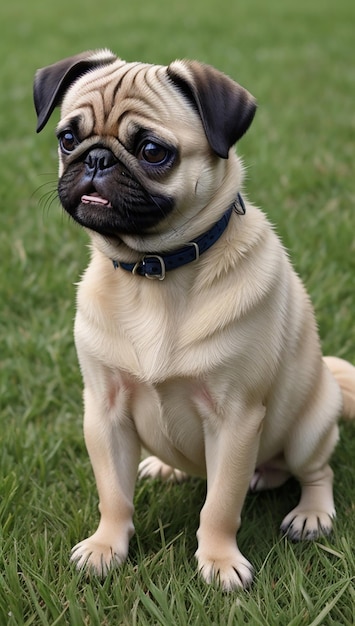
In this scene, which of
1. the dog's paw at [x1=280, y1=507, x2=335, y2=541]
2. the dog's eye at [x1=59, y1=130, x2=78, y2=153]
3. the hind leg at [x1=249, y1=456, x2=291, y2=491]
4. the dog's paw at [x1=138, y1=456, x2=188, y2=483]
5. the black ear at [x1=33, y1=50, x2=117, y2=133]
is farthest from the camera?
the dog's paw at [x1=138, y1=456, x2=188, y2=483]

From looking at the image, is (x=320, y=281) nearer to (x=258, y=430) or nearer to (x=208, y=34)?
(x=258, y=430)

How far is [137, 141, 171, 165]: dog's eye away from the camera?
233 cm

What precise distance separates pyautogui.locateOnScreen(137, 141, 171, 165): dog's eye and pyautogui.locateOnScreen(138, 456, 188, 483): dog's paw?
1327 millimetres

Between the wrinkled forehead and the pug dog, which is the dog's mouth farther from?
the wrinkled forehead

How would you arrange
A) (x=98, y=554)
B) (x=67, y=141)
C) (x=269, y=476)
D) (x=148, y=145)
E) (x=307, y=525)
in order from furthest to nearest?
(x=269, y=476), (x=307, y=525), (x=98, y=554), (x=67, y=141), (x=148, y=145)

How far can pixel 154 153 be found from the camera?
2.34m

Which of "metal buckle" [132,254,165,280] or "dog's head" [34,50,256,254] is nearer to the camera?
"dog's head" [34,50,256,254]

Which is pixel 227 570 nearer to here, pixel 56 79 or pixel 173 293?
pixel 173 293

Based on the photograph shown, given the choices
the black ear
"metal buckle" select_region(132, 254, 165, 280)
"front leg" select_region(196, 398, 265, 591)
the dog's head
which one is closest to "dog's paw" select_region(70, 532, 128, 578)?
"front leg" select_region(196, 398, 265, 591)

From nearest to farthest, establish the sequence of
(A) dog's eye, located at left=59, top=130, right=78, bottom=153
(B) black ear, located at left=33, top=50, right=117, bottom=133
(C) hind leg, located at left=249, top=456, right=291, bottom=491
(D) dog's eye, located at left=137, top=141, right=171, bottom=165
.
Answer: (D) dog's eye, located at left=137, top=141, right=171, bottom=165 → (A) dog's eye, located at left=59, top=130, right=78, bottom=153 → (B) black ear, located at left=33, top=50, right=117, bottom=133 → (C) hind leg, located at left=249, top=456, right=291, bottom=491

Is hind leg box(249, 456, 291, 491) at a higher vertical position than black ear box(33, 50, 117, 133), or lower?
lower

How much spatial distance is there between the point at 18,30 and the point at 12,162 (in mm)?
6393

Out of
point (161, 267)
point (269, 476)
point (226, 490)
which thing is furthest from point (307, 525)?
point (161, 267)

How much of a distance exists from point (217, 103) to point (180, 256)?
1.52 ft
